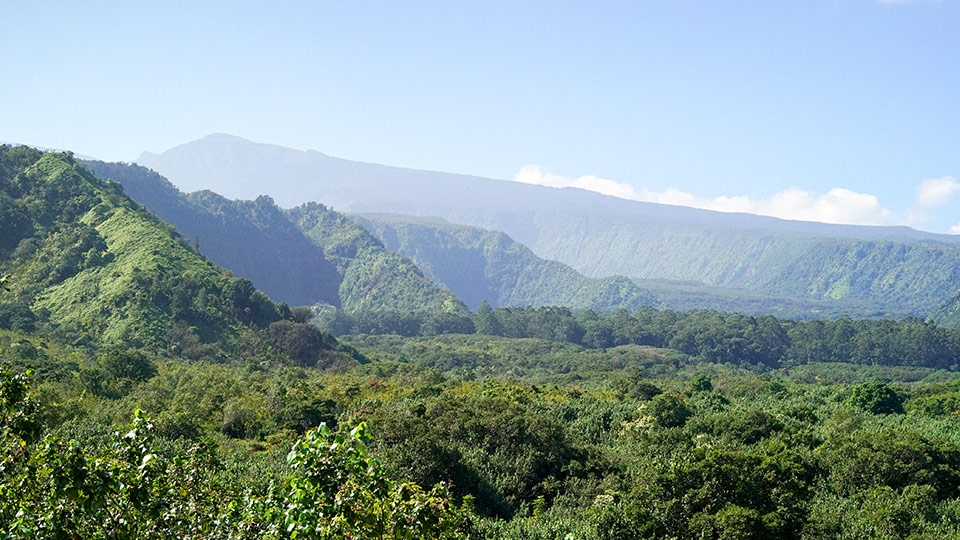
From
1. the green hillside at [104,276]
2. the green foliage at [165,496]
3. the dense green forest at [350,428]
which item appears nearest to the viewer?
the green foliage at [165,496]

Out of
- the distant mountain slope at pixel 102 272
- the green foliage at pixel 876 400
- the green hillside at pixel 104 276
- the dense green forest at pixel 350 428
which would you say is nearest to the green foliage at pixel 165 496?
the dense green forest at pixel 350 428

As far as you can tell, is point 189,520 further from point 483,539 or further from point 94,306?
point 94,306

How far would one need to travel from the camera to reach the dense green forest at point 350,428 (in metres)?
8.73

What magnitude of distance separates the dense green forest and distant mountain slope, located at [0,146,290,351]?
0.27m

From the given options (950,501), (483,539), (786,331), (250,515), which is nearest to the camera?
(250,515)

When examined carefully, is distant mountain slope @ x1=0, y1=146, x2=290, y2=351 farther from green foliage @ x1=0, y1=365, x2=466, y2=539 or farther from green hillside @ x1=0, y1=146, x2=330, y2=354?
green foliage @ x1=0, y1=365, x2=466, y2=539

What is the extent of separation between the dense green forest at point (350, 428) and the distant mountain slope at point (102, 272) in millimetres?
270

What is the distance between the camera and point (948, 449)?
32.5 meters

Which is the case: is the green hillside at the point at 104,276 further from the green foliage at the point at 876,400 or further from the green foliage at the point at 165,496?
the green foliage at the point at 165,496

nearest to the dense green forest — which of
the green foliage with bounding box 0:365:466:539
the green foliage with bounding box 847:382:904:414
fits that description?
the green foliage with bounding box 0:365:466:539

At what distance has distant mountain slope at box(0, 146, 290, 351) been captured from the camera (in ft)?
236

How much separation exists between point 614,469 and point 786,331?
125m

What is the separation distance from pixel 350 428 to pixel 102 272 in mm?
57023

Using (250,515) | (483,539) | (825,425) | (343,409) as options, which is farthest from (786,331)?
(250,515)
